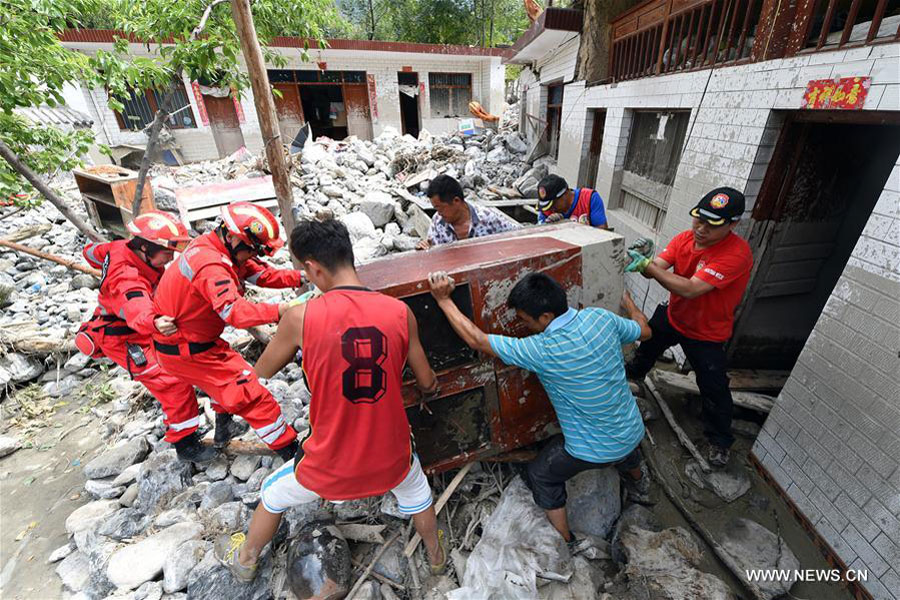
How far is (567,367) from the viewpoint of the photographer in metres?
1.88

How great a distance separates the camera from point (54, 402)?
4184 millimetres

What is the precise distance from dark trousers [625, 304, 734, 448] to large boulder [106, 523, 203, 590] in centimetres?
352

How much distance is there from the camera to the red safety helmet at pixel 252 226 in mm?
2521

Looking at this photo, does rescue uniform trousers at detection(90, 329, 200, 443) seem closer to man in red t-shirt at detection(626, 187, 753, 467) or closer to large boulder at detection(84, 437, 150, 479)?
large boulder at detection(84, 437, 150, 479)

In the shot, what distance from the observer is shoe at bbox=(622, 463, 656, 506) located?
269cm

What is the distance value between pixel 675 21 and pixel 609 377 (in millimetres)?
4456

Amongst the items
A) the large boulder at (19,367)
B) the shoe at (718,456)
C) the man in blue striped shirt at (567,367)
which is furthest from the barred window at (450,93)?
the man in blue striped shirt at (567,367)

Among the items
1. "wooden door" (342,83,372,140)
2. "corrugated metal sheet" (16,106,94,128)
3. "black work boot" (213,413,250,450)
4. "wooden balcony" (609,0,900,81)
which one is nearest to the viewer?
"wooden balcony" (609,0,900,81)

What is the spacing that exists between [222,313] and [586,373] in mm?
2133

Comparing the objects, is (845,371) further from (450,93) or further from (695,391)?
(450,93)

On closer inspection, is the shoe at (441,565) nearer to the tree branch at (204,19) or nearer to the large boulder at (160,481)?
the large boulder at (160,481)

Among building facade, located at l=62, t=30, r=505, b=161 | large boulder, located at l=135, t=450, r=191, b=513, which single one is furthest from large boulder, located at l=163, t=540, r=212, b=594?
building facade, located at l=62, t=30, r=505, b=161

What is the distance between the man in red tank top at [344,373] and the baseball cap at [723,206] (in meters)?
2.00
